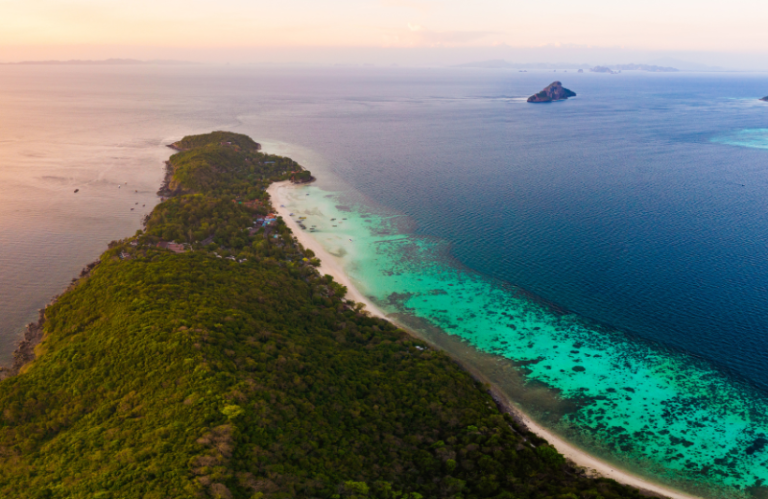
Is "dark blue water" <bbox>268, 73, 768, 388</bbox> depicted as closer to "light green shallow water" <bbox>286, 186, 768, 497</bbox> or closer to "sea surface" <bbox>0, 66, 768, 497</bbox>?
"sea surface" <bbox>0, 66, 768, 497</bbox>

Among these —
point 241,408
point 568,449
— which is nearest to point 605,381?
point 568,449

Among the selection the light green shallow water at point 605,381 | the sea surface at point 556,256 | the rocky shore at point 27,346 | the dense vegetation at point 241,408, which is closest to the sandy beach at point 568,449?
the light green shallow water at point 605,381

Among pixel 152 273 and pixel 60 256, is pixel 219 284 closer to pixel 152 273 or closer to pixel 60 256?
pixel 152 273

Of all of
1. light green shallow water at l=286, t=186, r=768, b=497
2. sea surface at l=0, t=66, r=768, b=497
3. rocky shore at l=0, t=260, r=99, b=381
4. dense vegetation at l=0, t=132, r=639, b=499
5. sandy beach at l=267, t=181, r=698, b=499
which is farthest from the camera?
rocky shore at l=0, t=260, r=99, b=381

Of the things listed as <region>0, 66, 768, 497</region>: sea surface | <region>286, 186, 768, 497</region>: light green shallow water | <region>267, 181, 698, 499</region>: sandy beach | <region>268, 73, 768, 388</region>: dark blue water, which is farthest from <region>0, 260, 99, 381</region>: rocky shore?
<region>268, 73, 768, 388</region>: dark blue water

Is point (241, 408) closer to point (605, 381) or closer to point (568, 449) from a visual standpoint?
point (568, 449)

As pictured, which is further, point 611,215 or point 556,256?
point 611,215

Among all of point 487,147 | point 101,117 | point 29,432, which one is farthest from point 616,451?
point 101,117
